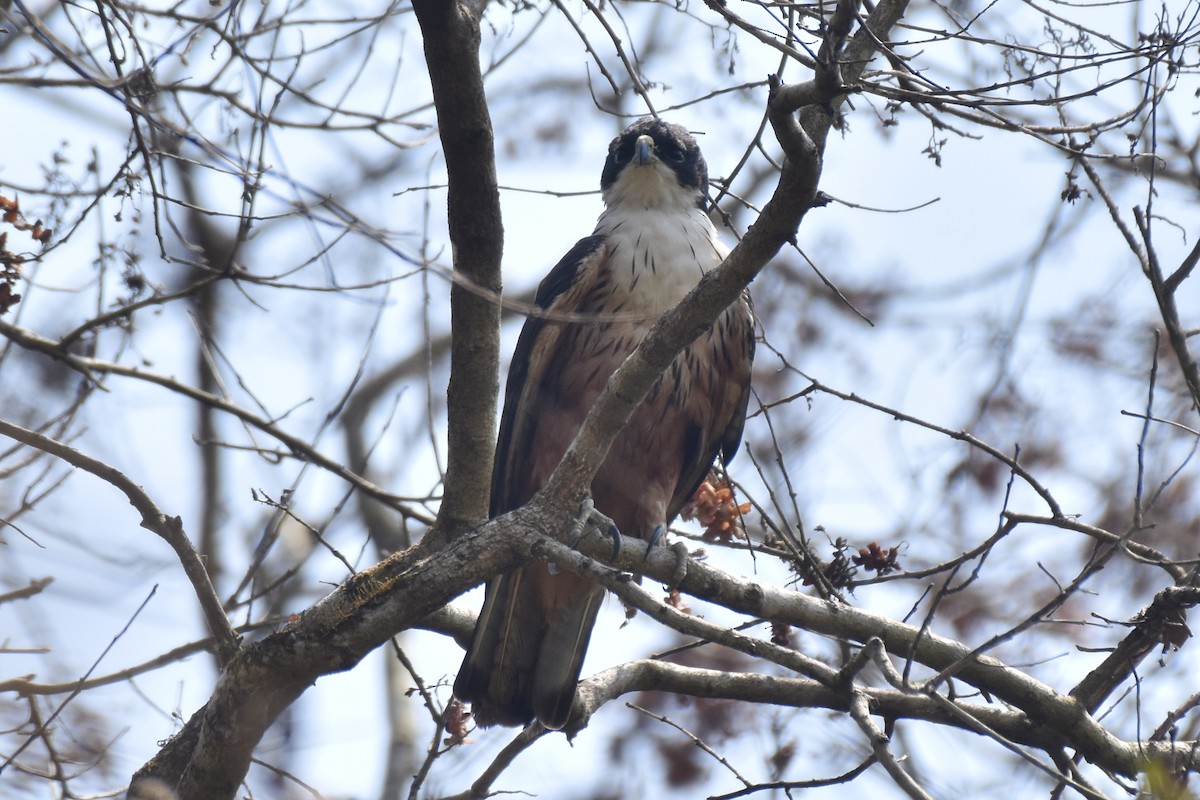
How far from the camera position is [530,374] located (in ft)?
14.9

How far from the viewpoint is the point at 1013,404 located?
7.09 metres

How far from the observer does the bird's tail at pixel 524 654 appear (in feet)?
13.0

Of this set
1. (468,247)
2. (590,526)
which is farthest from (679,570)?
(468,247)

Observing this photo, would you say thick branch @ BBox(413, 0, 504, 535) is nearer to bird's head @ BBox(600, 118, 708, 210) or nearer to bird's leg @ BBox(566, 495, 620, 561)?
bird's leg @ BBox(566, 495, 620, 561)

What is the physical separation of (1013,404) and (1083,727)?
3.91 metres

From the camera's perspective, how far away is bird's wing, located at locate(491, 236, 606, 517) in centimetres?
452

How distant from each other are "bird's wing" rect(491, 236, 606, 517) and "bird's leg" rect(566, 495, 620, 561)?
1.24 metres

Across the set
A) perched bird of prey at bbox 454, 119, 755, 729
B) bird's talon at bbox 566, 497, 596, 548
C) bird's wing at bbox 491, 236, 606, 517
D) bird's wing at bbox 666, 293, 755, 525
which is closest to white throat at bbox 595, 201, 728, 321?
perched bird of prey at bbox 454, 119, 755, 729

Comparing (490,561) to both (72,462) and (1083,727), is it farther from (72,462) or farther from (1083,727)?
(1083,727)

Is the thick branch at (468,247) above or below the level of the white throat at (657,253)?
below

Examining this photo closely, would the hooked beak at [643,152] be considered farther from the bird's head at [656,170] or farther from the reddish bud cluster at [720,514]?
the reddish bud cluster at [720,514]

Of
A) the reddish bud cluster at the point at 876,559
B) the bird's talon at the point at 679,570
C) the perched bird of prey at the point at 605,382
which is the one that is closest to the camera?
the bird's talon at the point at 679,570

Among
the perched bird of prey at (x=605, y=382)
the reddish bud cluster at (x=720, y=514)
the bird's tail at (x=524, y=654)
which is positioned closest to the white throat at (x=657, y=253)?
the perched bird of prey at (x=605, y=382)

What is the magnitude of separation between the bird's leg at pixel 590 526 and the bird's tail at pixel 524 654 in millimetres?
661
